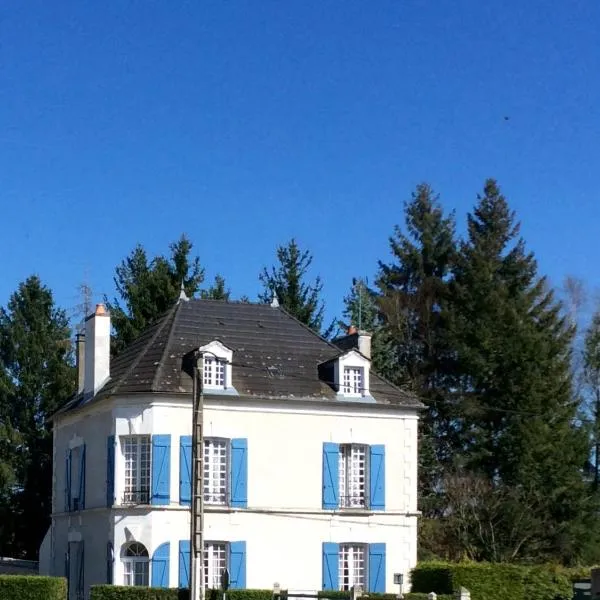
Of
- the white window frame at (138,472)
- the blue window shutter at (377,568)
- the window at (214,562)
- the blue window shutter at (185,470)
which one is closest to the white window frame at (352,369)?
the blue window shutter at (377,568)

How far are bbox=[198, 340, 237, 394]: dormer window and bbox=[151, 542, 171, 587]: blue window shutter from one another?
15.2 feet

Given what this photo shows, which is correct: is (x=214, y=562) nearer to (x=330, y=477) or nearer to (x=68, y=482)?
(x=330, y=477)

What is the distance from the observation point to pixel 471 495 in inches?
1799

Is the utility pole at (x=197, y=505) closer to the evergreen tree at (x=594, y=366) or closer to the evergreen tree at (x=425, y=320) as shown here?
the evergreen tree at (x=425, y=320)

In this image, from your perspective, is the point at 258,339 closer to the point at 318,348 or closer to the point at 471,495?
the point at 318,348

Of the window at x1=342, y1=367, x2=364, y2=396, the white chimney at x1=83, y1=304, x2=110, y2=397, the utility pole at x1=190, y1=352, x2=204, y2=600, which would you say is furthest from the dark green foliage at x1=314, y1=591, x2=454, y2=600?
the white chimney at x1=83, y1=304, x2=110, y2=397

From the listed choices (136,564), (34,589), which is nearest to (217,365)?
(136,564)

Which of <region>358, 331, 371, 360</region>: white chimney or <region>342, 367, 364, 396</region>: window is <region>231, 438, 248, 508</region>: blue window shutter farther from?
<region>358, 331, 371, 360</region>: white chimney

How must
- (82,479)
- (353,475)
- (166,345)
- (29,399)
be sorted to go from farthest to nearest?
(29,399) → (82,479) → (353,475) → (166,345)

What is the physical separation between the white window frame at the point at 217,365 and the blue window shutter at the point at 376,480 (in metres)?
4.95

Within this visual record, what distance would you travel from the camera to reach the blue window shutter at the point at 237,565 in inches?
1308

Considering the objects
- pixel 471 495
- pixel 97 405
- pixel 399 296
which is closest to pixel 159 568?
pixel 97 405

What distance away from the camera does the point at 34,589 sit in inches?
1252

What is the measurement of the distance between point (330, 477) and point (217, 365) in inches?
187
